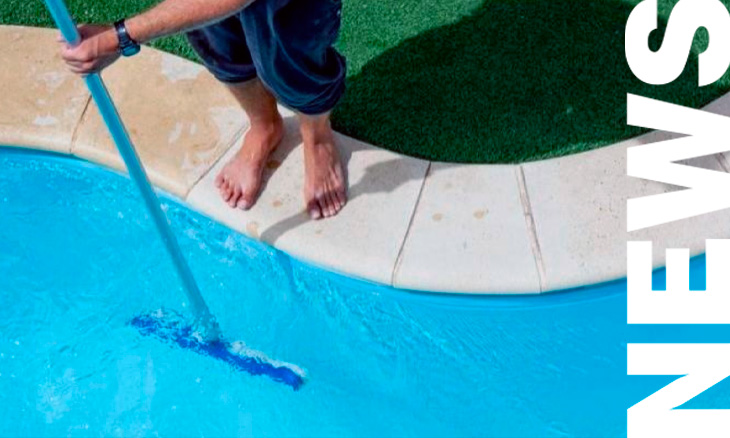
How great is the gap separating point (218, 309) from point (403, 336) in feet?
1.96

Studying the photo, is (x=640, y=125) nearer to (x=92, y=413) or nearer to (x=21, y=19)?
(x=92, y=413)

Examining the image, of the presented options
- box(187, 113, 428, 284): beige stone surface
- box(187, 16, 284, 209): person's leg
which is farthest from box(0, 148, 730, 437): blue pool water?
box(187, 16, 284, 209): person's leg

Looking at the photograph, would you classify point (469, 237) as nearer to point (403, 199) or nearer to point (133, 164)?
point (403, 199)

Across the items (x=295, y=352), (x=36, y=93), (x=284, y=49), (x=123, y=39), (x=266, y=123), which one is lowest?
(x=295, y=352)

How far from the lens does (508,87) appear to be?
3.73m

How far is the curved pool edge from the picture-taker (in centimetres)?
333

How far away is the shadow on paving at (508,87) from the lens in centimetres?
360

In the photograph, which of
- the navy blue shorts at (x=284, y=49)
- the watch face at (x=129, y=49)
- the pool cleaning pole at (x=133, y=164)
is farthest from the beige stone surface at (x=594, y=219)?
the watch face at (x=129, y=49)

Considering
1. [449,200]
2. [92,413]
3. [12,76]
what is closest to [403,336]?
[449,200]

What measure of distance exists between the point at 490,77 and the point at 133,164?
1.45 m

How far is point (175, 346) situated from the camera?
133 inches

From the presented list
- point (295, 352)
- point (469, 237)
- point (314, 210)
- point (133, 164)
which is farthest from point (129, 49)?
point (469, 237)

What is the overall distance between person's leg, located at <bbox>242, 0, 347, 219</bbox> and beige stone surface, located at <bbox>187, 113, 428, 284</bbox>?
6 centimetres

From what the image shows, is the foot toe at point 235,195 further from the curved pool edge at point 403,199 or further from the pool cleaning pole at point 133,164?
the pool cleaning pole at point 133,164
